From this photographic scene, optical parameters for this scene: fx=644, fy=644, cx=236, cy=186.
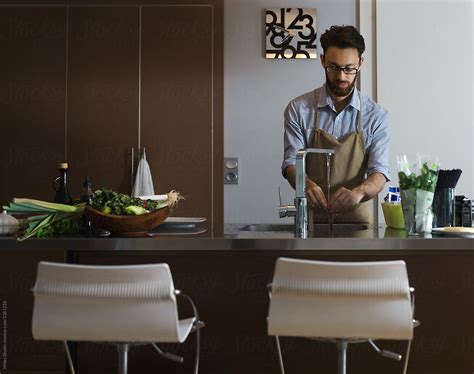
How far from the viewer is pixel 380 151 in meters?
3.00

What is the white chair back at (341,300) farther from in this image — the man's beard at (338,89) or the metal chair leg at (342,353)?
the man's beard at (338,89)

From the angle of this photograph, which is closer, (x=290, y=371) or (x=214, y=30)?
(x=290, y=371)

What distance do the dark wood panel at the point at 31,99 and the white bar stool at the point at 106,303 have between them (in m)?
2.49

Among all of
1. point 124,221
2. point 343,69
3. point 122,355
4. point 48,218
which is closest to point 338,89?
point 343,69

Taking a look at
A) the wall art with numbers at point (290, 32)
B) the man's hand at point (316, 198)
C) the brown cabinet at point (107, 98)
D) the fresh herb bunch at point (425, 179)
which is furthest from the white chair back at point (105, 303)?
the wall art with numbers at point (290, 32)

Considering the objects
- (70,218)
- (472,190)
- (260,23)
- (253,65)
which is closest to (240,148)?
(253,65)

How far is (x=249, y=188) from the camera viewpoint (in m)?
4.11

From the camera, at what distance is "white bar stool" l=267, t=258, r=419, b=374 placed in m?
1.60

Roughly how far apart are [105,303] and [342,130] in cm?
180

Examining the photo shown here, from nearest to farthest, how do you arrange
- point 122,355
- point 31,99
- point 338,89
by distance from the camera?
1. point 122,355
2. point 338,89
3. point 31,99

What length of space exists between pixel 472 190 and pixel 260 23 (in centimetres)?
172

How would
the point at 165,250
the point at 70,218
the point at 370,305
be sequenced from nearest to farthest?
the point at 370,305 < the point at 165,250 < the point at 70,218

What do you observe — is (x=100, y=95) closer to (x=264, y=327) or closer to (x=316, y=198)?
(x=316, y=198)

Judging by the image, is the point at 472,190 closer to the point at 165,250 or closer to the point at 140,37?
the point at 140,37
